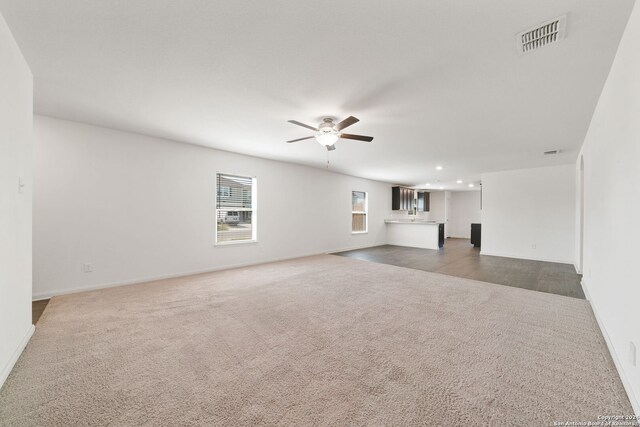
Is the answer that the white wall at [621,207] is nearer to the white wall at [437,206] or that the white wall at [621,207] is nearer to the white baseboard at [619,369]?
the white baseboard at [619,369]

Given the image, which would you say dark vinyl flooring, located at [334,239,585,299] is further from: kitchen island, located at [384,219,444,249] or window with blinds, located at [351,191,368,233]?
window with blinds, located at [351,191,368,233]

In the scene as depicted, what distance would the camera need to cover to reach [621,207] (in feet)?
5.90

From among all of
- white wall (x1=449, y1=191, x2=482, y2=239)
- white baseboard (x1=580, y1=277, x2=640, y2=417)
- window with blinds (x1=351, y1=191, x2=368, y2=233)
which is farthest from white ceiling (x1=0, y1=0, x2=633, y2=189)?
white wall (x1=449, y1=191, x2=482, y2=239)

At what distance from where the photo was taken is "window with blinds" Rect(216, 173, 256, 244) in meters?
5.05

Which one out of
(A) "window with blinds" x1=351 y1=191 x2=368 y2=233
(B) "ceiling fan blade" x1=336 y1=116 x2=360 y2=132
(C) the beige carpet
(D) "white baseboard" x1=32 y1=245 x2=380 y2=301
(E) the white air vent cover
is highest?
(E) the white air vent cover

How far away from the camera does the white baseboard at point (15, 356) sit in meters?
1.66

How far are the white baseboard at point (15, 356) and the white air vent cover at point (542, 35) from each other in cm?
420

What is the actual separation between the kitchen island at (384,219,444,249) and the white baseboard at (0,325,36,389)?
28.1 feet

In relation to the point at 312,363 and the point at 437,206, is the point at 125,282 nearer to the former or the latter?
the point at 312,363

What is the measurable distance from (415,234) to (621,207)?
694cm

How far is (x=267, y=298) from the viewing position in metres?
3.34

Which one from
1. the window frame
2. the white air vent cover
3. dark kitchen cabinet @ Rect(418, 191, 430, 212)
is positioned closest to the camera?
the white air vent cover

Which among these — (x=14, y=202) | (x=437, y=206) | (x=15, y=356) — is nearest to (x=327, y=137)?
(x=14, y=202)

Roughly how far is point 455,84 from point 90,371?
12.7 ft
